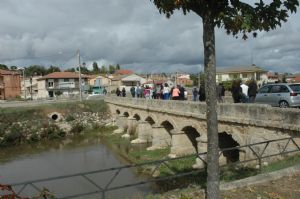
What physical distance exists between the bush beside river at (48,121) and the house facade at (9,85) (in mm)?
33830

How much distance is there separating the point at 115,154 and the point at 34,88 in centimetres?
7730

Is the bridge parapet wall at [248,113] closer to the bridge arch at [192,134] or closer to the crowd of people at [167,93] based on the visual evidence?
the crowd of people at [167,93]

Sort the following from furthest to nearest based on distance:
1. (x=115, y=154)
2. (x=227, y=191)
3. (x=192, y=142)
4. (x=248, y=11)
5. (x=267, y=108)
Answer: (x=115, y=154) < (x=192, y=142) < (x=267, y=108) < (x=227, y=191) < (x=248, y=11)

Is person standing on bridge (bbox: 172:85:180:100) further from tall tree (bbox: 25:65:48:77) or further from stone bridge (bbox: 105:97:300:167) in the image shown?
tall tree (bbox: 25:65:48:77)

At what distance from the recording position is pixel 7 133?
38.2m

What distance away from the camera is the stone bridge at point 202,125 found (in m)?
13.3

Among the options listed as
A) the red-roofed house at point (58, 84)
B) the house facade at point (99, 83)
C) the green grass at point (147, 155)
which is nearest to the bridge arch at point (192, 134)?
the green grass at point (147, 155)

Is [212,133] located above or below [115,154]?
above

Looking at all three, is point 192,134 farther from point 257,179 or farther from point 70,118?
point 70,118

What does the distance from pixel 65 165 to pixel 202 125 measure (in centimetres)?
1124

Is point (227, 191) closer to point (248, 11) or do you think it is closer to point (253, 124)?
point (248, 11)

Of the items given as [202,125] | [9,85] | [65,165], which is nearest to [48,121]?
[65,165]

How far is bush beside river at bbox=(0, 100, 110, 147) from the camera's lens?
38562mm

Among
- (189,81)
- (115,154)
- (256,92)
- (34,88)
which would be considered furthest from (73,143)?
(189,81)
